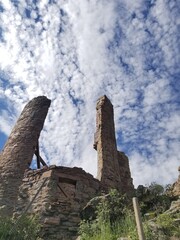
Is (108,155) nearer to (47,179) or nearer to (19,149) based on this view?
(47,179)

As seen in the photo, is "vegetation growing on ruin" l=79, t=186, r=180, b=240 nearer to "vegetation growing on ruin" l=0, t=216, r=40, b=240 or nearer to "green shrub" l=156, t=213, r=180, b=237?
"green shrub" l=156, t=213, r=180, b=237

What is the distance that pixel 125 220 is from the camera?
6.53 metres

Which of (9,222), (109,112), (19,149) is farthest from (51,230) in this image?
(109,112)

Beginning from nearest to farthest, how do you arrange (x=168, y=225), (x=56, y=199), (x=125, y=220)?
(x=168, y=225) → (x=125, y=220) → (x=56, y=199)

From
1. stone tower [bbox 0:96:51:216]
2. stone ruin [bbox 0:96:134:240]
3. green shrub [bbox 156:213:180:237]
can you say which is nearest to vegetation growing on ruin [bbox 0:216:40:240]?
stone ruin [bbox 0:96:134:240]

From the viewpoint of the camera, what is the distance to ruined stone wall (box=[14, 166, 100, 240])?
24.6 feet

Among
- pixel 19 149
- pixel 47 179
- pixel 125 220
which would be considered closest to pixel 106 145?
pixel 47 179

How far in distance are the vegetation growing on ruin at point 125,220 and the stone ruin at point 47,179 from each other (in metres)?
0.94

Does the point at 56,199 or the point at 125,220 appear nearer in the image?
Result: the point at 125,220

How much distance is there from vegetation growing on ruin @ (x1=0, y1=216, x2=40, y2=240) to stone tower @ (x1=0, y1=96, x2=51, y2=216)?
5.31ft

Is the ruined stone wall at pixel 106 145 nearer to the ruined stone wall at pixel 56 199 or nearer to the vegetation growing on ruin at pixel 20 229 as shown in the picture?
the ruined stone wall at pixel 56 199

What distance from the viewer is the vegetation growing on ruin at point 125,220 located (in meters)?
5.54

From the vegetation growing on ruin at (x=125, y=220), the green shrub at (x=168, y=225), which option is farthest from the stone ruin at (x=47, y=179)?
the green shrub at (x=168, y=225)

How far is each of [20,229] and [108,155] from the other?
197 inches
